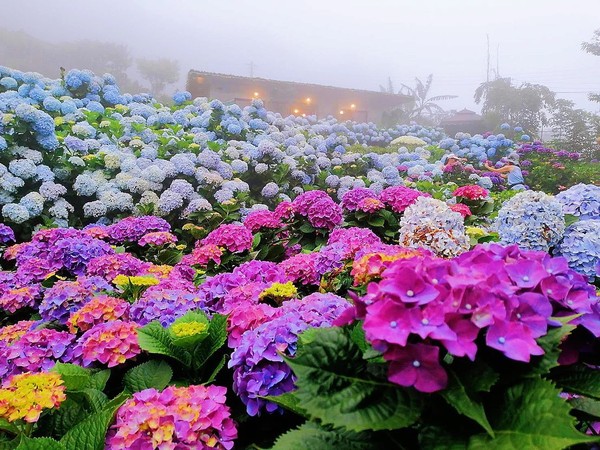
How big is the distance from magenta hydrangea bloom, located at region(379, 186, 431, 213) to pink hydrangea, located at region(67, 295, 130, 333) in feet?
6.06

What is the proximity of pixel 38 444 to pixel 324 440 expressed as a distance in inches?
24.4

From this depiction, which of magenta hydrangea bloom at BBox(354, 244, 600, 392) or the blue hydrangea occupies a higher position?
magenta hydrangea bloom at BBox(354, 244, 600, 392)

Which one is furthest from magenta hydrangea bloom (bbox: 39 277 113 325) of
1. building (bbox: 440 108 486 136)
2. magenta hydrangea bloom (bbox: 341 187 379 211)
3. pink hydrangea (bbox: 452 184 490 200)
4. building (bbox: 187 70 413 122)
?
building (bbox: 440 108 486 136)

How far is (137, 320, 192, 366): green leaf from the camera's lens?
1339 mm

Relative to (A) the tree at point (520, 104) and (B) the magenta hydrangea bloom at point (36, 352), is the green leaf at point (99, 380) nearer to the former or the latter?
(B) the magenta hydrangea bloom at point (36, 352)

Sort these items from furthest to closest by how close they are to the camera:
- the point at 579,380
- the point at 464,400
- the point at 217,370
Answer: the point at 217,370 → the point at 579,380 → the point at 464,400

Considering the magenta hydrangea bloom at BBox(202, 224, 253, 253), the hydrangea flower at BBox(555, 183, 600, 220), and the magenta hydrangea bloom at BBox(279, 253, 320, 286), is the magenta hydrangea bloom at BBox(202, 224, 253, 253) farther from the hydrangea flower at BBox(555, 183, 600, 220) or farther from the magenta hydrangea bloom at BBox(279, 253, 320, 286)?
the hydrangea flower at BBox(555, 183, 600, 220)

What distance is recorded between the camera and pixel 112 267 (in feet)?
7.11

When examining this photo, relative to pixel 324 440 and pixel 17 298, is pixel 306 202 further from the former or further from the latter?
pixel 324 440

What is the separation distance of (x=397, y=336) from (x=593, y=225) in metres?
1.99

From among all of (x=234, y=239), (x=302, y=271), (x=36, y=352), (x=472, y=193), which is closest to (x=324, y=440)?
(x=36, y=352)

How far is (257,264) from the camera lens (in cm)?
205

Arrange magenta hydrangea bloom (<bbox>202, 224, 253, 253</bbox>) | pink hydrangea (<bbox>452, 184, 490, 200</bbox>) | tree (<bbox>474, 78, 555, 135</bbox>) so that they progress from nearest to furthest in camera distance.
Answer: magenta hydrangea bloom (<bbox>202, 224, 253, 253</bbox>) < pink hydrangea (<bbox>452, 184, 490, 200</bbox>) < tree (<bbox>474, 78, 555, 135</bbox>)

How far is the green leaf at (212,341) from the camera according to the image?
1.37m
